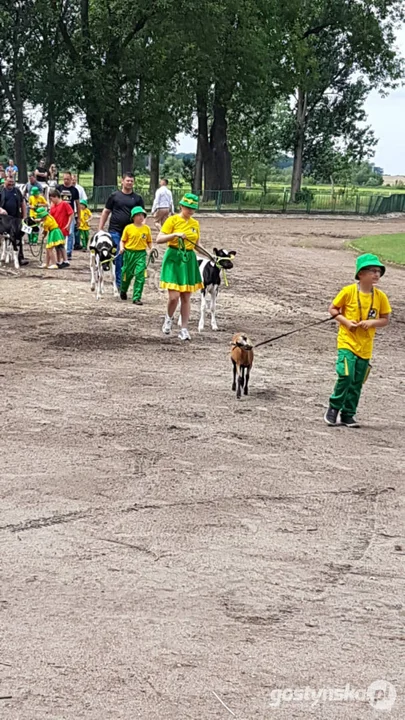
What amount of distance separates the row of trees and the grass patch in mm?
19125

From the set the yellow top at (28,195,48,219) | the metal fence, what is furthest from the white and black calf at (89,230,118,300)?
the metal fence

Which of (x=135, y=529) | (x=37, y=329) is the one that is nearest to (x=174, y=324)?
(x=37, y=329)

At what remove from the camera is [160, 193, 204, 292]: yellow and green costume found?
14.2 m

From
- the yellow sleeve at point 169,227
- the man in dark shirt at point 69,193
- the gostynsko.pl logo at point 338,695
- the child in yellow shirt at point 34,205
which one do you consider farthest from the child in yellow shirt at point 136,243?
the gostynsko.pl logo at point 338,695

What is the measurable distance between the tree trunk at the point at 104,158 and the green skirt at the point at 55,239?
32340 millimetres

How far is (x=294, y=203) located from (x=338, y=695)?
2275 inches

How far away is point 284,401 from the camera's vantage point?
37.6 ft

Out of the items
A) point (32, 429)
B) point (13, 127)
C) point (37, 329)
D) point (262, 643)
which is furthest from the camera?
point (13, 127)

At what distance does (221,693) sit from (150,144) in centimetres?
5622

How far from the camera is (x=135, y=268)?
17.6 meters

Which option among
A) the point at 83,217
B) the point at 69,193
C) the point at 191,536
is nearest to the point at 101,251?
the point at 69,193

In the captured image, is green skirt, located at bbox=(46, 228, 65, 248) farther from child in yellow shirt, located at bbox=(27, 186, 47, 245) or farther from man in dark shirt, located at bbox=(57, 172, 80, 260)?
child in yellow shirt, located at bbox=(27, 186, 47, 245)

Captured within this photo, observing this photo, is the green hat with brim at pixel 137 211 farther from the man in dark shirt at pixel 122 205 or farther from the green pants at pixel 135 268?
the green pants at pixel 135 268

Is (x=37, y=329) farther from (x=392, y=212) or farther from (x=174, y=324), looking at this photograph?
(x=392, y=212)
